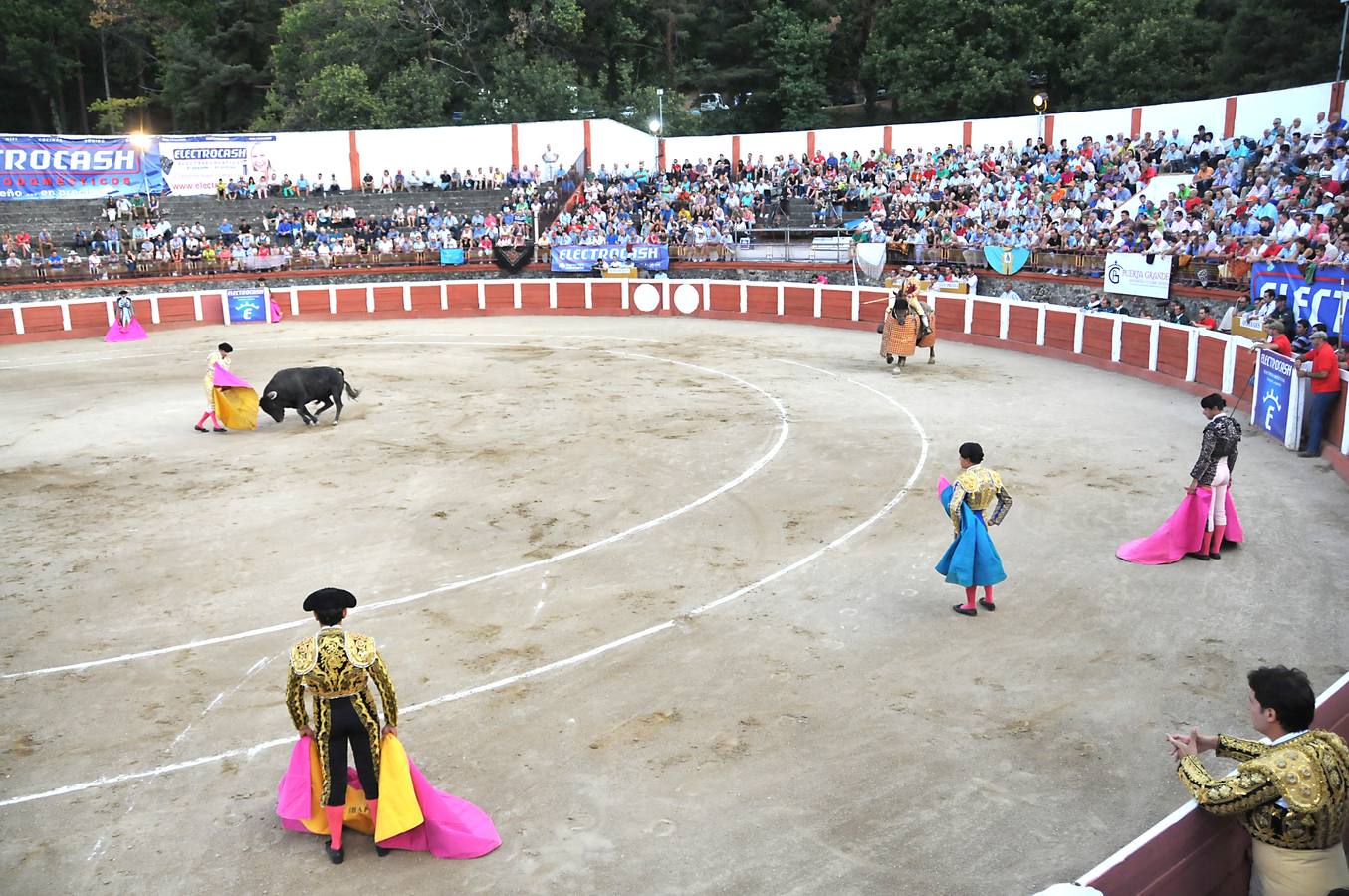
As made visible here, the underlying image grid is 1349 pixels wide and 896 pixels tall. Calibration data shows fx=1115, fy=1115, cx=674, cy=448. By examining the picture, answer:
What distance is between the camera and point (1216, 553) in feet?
29.1

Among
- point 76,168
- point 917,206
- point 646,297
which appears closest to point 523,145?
point 646,297

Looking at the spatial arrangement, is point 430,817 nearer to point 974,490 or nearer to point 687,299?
point 974,490

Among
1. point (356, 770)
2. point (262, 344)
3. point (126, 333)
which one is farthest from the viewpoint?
point (126, 333)

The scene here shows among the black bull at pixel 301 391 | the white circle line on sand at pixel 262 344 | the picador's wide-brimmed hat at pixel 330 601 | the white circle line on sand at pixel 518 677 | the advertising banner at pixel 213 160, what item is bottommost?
the white circle line on sand at pixel 518 677

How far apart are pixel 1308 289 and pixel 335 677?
1656cm

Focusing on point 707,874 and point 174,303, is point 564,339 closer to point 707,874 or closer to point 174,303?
point 174,303

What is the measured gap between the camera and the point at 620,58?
49.6 metres

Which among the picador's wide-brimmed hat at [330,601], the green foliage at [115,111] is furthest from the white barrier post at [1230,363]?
the green foliage at [115,111]

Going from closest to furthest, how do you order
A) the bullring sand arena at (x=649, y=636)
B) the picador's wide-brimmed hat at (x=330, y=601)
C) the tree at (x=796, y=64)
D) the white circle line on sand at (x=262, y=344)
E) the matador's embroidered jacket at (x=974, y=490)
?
the picador's wide-brimmed hat at (x=330, y=601)
the bullring sand arena at (x=649, y=636)
the matador's embroidered jacket at (x=974, y=490)
the white circle line on sand at (x=262, y=344)
the tree at (x=796, y=64)

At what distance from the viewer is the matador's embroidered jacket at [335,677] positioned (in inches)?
191

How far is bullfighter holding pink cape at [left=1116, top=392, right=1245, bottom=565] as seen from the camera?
849cm

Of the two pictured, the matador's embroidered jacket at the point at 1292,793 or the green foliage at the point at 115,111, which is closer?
the matador's embroidered jacket at the point at 1292,793

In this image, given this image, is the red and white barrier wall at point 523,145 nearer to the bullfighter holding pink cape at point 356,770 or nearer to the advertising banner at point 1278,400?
the advertising banner at point 1278,400

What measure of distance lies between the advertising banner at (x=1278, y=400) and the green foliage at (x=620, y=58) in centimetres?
2355
